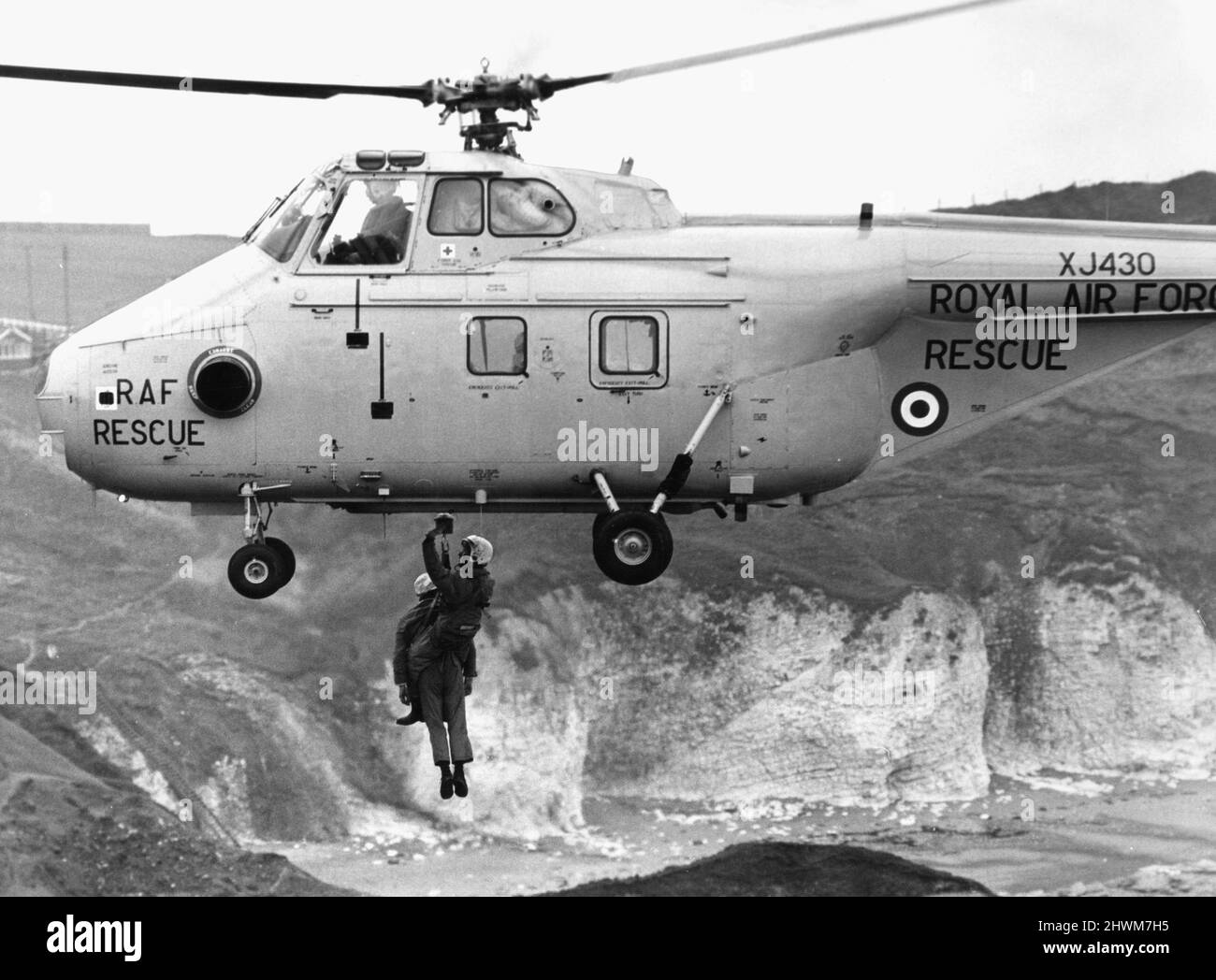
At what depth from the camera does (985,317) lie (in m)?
19.3

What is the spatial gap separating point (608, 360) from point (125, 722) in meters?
29.0

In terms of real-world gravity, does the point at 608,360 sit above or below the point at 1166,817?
above

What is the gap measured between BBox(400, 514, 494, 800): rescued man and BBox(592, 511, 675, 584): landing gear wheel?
47.2 inches

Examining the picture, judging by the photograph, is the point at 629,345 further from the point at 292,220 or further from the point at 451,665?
the point at 451,665

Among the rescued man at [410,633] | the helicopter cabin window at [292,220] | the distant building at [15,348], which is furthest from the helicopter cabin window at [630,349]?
the distant building at [15,348]

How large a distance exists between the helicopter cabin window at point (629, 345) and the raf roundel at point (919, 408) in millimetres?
2395

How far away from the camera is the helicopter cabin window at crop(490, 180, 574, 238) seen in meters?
18.8

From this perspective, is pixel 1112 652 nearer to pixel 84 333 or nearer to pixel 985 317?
pixel 985 317

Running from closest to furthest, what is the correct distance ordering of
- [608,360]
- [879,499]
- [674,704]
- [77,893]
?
[608,360] → [77,893] → [674,704] → [879,499]

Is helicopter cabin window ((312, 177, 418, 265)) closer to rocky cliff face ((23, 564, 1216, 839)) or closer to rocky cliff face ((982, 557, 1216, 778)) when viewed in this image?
rocky cliff face ((23, 564, 1216, 839))

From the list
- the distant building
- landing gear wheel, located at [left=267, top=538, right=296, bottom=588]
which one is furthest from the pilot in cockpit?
the distant building

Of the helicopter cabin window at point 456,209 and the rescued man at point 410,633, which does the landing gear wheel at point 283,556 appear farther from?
the helicopter cabin window at point 456,209
